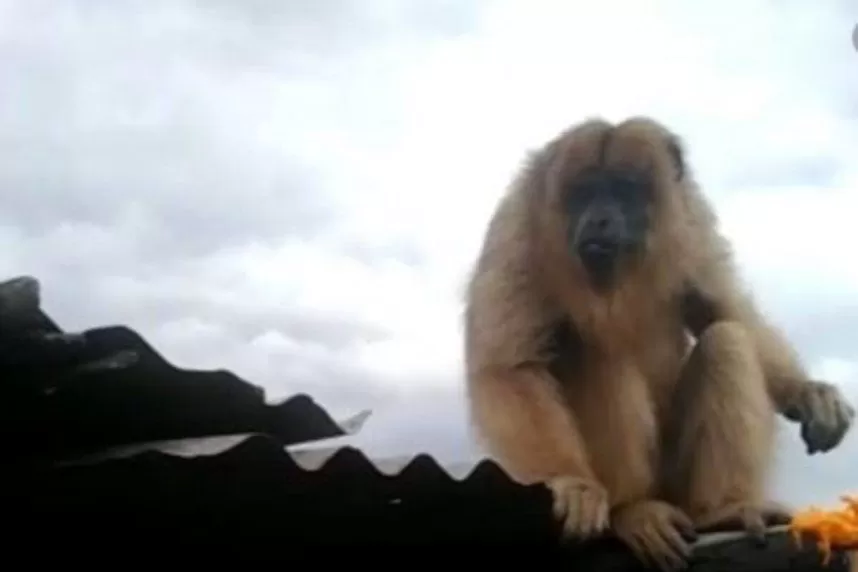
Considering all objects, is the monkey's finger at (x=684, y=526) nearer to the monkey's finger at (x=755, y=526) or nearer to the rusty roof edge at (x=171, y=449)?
the monkey's finger at (x=755, y=526)

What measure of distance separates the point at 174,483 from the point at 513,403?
8.30 ft

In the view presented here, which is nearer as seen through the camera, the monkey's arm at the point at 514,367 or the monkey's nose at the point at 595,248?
the monkey's arm at the point at 514,367

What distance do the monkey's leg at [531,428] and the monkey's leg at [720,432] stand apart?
0.42 meters

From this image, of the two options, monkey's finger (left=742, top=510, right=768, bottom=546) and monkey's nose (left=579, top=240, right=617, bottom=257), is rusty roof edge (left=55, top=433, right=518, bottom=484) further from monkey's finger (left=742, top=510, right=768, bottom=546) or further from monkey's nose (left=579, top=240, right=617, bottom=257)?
monkey's nose (left=579, top=240, right=617, bottom=257)

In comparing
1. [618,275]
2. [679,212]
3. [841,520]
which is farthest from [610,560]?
[679,212]

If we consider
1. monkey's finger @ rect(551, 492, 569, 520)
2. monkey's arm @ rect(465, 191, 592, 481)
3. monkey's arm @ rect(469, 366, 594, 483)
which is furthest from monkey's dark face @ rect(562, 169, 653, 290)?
monkey's finger @ rect(551, 492, 569, 520)

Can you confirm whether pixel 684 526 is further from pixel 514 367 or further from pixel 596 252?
pixel 596 252

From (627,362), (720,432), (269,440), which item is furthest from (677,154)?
(269,440)

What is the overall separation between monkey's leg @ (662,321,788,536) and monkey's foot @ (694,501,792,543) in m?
0.01

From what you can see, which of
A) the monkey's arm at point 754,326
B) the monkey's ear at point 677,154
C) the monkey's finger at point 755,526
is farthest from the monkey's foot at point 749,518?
the monkey's ear at point 677,154

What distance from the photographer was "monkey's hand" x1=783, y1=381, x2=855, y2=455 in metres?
5.69

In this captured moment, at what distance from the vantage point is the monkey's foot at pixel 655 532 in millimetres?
4672

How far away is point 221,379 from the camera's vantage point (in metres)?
3.43

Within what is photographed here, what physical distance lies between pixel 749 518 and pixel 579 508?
2.01 ft
